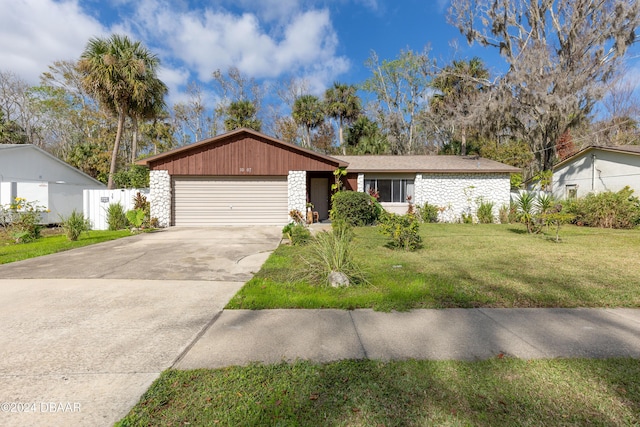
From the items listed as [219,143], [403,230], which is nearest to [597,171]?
[403,230]

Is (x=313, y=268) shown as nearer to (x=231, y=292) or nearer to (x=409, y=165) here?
(x=231, y=292)

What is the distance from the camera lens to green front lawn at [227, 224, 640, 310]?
3.85 metres

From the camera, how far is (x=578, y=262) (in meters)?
6.09

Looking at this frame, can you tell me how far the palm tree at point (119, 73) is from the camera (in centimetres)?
1500

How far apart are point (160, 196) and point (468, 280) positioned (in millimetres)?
12739

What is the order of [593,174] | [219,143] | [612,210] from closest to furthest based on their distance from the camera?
1. [612,210]
2. [219,143]
3. [593,174]

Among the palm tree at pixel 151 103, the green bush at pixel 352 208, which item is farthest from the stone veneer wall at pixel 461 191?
the palm tree at pixel 151 103

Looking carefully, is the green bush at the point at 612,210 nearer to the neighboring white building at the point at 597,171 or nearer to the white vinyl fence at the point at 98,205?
the neighboring white building at the point at 597,171

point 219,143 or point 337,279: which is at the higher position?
point 219,143

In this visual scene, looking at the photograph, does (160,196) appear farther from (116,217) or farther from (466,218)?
(466,218)

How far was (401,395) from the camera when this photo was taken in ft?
6.63

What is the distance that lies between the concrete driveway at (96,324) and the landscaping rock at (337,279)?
1.47 metres

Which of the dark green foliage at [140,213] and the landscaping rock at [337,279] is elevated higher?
the dark green foliage at [140,213]

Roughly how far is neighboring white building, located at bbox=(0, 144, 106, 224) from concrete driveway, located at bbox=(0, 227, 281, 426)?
31.2 feet
